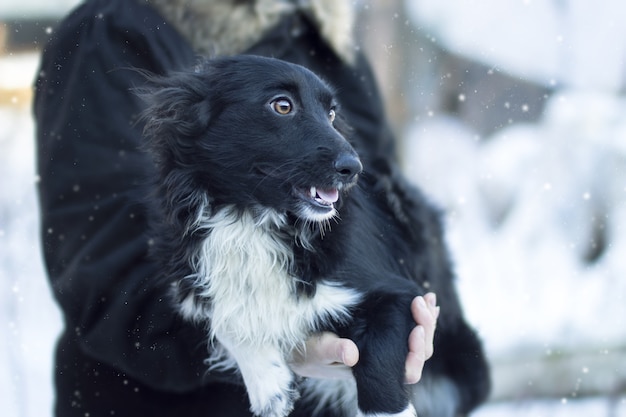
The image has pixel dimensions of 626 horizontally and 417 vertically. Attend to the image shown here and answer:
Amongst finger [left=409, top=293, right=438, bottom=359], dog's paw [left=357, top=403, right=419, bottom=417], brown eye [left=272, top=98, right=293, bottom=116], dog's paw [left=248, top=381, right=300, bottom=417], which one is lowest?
dog's paw [left=248, top=381, right=300, bottom=417]

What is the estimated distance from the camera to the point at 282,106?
1.90 m

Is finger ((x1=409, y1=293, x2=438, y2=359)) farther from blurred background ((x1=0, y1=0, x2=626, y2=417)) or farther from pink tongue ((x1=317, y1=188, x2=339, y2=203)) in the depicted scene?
blurred background ((x1=0, y1=0, x2=626, y2=417))

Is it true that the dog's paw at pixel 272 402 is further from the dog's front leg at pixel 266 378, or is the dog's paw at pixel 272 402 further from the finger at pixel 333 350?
the finger at pixel 333 350

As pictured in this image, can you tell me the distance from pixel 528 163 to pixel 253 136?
16.7ft

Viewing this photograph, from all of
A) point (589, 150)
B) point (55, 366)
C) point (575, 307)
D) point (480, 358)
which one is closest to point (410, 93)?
point (589, 150)

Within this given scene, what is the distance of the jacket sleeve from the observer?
2.28 meters

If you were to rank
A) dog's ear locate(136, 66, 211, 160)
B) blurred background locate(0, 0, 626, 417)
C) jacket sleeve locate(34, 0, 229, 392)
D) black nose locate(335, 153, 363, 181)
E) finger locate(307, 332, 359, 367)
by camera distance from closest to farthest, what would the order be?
1. black nose locate(335, 153, 363, 181)
2. finger locate(307, 332, 359, 367)
3. dog's ear locate(136, 66, 211, 160)
4. jacket sleeve locate(34, 0, 229, 392)
5. blurred background locate(0, 0, 626, 417)

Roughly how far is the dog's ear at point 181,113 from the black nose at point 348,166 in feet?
1.37

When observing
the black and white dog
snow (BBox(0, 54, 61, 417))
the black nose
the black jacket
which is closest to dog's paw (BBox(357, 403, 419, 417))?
the black and white dog

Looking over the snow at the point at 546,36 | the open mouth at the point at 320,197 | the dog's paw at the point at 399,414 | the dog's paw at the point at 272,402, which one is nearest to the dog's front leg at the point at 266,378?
the dog's paw at the point at 272,402

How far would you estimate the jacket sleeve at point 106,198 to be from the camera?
2.28m

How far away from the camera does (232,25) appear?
2.55 meters

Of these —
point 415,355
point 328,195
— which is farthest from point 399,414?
point 328,195

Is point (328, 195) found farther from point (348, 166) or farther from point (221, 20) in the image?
point (221, 20)
